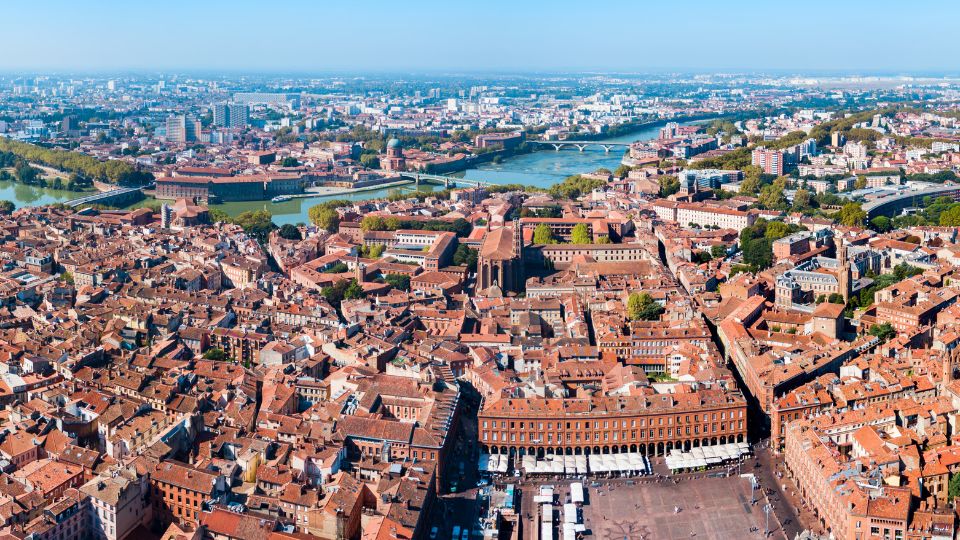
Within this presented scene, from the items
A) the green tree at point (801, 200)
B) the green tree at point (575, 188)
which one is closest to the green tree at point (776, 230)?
the green tree at point (801, 200)

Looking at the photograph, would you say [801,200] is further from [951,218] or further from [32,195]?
[32,195]

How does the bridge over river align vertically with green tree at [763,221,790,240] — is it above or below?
below

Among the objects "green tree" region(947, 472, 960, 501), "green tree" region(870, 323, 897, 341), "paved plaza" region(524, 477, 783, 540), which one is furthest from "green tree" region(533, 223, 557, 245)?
"green tree" region(947, 472, 960, 501)

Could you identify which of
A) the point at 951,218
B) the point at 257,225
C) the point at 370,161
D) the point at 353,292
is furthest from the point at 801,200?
the point at 370,161

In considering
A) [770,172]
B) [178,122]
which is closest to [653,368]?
[770,172]

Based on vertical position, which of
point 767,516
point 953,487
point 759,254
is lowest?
point 767,516

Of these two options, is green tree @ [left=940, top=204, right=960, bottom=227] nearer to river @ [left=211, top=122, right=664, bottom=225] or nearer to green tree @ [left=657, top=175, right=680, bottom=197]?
green tree @ [left=657, top=175, right=680, bottom=197]

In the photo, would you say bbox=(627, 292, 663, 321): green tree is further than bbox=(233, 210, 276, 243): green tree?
No
